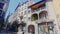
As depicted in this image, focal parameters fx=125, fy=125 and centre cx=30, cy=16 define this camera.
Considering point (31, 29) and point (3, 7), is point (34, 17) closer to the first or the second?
point (31, 29)

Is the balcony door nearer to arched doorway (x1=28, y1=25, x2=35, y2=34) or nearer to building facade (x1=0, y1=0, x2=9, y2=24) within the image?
arched doorway (x1=28, y1=25, x2=35, y2=34)

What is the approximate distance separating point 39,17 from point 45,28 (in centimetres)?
18

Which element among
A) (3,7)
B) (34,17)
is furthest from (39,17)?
(3,7)

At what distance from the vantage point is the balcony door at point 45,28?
5.73 ft

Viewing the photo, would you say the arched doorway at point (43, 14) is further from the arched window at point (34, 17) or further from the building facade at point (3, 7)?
the building facade at point (3, 7)

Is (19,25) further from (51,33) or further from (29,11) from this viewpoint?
(51,33)

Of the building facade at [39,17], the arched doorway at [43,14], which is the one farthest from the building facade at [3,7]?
the arched doorway at [43,14]

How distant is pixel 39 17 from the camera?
71.2 inches

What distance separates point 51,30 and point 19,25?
0.46 meters

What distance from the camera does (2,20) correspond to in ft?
5.87

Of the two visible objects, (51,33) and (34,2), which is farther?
(34,2)

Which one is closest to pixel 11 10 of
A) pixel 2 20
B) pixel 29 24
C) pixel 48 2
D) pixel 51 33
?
pixel 2 20

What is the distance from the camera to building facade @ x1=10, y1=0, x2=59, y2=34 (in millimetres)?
1758

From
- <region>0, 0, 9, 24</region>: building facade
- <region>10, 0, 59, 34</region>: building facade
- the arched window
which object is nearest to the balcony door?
<region>10, 0, 59, 34</region>: building facade
